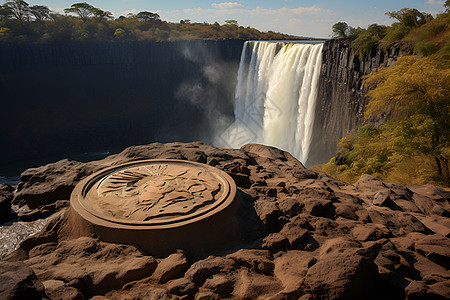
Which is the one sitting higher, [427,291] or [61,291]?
[427,291]

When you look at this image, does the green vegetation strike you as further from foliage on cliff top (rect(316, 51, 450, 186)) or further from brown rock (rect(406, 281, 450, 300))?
brown rock (rect(406, 281, 450, 300))

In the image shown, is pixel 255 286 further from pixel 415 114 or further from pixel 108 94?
pixel 108 94

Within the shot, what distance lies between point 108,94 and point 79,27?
8774 millimetres

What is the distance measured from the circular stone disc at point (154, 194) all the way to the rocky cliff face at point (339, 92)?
10623 mm

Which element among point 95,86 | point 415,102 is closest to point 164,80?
point 95,86

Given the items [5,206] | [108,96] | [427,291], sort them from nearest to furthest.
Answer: [427,291] → [5,206] → [108,96]

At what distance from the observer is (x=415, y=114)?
9273 mm

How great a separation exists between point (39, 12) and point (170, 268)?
39454 millimetres

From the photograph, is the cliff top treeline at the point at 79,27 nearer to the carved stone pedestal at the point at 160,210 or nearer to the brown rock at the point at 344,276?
Answer: the carved stone pedestal at the point at 160,210

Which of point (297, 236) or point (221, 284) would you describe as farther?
point (297, 236)

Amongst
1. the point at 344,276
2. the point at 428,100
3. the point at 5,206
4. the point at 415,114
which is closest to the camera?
the point at 344,276

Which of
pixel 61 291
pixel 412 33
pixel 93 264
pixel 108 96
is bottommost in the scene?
pixel 108 96

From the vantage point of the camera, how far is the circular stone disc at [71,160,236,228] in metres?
Result: 5.64

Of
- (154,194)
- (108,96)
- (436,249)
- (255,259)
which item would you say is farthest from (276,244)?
(108,96)
